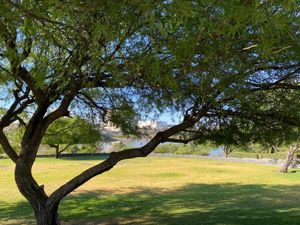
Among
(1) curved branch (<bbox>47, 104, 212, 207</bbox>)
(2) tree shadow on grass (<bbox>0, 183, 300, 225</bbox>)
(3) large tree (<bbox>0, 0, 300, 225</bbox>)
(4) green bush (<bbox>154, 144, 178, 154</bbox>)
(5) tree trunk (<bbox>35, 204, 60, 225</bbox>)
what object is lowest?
(2) tree shadow on grass (<bbox>0, 183, 300, 225</bbox>)

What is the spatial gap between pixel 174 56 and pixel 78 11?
3.03ft

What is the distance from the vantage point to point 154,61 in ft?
10.3

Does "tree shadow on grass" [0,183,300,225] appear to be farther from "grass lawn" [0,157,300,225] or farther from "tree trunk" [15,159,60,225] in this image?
"tree trunk" [15,159,60,225]

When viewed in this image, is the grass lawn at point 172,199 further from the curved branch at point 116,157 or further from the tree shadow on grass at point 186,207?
the curved branch at point 116,157

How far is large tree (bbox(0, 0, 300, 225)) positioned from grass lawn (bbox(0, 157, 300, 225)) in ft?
10.8

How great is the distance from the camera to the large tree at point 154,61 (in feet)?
8.02

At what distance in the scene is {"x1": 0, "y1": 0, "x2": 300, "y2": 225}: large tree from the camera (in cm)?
244

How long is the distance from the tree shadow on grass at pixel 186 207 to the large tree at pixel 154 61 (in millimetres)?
3131

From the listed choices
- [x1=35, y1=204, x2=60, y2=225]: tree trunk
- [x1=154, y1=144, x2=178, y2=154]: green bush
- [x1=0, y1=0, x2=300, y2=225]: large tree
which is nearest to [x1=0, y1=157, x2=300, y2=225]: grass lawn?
[x1=35, y1=204, x2=60, y2=225]: tree trunk

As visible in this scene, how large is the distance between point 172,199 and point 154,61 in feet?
38.7

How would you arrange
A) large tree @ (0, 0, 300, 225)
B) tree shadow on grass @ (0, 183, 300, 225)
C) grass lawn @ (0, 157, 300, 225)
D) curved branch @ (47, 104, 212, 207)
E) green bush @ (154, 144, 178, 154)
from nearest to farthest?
large tree @ (0, 0, 300, 225), curved branch @ (47, 104, 212, 207), tree shadow on grass @ (0, 183, 300, 225), grass lawn @ (0, 157, 300, 225), green bush @ (154, 144, 178, 154)

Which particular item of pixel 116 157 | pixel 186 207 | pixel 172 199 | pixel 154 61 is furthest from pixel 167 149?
pixel 154 61

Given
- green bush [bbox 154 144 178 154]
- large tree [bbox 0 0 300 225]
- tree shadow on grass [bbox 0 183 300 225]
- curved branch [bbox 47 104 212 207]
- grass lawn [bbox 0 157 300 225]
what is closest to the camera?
Answer: large tree [bbox 0 0 300 225]

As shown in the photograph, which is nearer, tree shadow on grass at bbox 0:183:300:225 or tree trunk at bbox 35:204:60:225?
tree trunk at bbox 35:204:60:225
